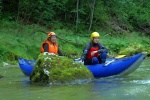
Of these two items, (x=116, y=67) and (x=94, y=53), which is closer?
(x=116, y=67)

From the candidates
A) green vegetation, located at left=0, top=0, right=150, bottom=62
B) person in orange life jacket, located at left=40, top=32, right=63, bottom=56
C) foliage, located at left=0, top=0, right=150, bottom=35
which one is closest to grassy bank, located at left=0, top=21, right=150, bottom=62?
green vegetation, located at left=0, top=0, right=150, bottom=62

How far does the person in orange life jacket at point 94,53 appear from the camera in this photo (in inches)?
380

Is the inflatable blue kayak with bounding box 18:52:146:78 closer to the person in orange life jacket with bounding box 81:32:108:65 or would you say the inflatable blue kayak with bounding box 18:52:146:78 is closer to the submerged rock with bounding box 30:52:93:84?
the person in orange life jacket with bounding box 81:32:108:65

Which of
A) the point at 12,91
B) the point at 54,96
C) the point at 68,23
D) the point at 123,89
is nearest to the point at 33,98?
the point at 54,96

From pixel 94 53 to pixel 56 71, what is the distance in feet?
5.59

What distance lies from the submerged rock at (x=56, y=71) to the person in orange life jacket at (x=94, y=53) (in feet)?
2.77

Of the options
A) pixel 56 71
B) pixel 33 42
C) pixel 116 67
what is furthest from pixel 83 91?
pixel 33 42

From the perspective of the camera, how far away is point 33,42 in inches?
637

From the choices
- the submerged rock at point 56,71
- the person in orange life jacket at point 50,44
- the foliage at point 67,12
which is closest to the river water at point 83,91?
the submerged rock at point 56,71

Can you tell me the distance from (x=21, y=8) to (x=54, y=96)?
1512 cm

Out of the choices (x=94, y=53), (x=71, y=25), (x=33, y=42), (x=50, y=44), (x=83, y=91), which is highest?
(x=71, y=25)

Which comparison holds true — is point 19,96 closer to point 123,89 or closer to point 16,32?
point 123,89

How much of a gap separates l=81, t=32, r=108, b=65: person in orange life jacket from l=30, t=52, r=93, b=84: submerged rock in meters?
0.85

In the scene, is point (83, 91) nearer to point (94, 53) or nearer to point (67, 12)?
point (94, 53)
